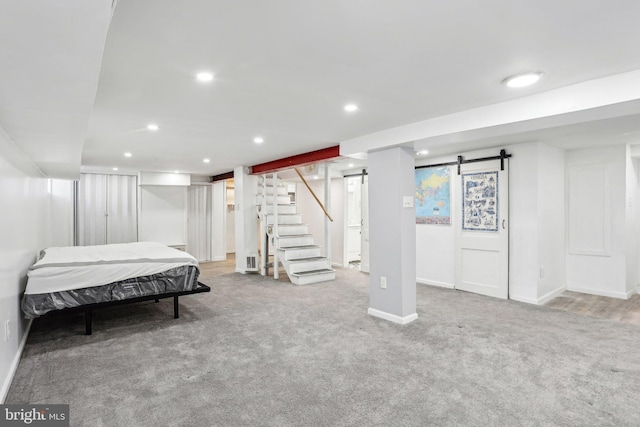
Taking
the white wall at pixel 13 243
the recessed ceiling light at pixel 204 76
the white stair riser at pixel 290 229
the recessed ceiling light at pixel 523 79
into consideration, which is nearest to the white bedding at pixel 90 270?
the white wall at pixel 13 243

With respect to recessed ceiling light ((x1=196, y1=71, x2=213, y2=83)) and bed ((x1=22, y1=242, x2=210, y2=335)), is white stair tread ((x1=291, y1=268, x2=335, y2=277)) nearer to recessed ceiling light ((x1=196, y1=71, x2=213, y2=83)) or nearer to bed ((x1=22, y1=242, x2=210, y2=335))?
bed ((x1=22, y1=242, x2=210, y2=335))

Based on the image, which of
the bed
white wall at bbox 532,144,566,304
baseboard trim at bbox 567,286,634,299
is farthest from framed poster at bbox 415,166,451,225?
the bed

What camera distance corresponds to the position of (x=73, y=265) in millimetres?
3340

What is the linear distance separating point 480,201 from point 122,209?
7.00m

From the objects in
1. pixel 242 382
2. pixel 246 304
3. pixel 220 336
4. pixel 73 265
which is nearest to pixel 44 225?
pixel 73 265

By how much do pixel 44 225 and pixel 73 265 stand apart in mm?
2541

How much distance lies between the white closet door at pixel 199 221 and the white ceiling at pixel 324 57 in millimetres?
5018

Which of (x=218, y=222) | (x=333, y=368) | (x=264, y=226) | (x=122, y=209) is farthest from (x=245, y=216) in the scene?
(x=333, y=368)

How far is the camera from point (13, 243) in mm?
2789

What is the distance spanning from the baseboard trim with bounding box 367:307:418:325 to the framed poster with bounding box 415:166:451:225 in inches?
83.5

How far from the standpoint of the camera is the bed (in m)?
3.15

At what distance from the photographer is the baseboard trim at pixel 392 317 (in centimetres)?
368

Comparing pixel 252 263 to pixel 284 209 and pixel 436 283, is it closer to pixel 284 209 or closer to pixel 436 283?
pixel 284 209

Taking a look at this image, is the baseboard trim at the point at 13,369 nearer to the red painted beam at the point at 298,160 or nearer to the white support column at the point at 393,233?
the white support column at the point at 393,233
